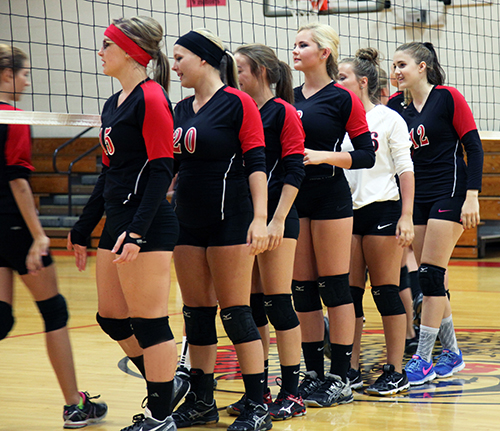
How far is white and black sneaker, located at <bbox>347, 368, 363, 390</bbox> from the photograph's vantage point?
320 cm

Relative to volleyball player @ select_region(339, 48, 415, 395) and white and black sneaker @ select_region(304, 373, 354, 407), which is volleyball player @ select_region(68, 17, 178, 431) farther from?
volleyball player @ select_region(339, 48, 415, 395)

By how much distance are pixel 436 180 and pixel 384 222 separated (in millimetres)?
483

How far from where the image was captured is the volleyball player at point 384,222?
3193 mm

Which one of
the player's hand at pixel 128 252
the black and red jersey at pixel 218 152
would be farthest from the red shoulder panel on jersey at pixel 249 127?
the player's hand at pixel 128 252

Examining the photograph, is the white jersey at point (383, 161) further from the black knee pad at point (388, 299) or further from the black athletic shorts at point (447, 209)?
the black knee pad at point (388, 299)

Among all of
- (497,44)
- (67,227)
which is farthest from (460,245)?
(67,227)

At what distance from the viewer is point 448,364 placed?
3.51m

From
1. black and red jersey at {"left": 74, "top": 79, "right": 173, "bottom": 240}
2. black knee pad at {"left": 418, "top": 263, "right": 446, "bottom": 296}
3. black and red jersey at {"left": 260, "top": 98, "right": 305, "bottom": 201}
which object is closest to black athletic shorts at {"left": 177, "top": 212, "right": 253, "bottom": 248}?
black and red jersey at {"left": 260, "top": 98, "right": 305, "bottom": 201}

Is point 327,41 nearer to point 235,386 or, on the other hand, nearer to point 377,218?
point 377,218

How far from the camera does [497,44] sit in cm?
934

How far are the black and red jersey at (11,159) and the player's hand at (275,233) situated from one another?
91 centimetres

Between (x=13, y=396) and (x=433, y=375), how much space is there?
1.99m

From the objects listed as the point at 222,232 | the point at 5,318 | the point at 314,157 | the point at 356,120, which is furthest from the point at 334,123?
the point at 5,318

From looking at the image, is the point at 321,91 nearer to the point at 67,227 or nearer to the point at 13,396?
the point at 13,396
